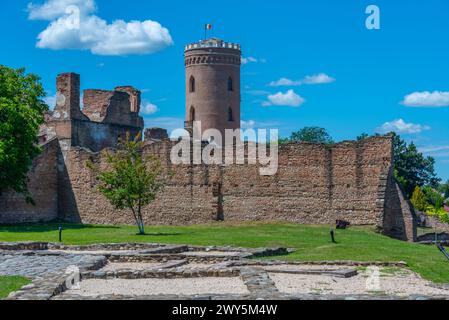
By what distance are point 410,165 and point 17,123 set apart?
3660cm

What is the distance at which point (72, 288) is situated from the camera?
16.1m

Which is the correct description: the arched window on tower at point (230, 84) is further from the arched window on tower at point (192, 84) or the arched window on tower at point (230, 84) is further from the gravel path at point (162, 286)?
the gravel path at point (162, 286)

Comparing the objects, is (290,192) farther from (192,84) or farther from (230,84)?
(192,84)

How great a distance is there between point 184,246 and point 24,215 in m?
16.7

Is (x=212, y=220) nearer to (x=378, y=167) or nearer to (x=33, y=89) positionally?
(x=378, y=167)

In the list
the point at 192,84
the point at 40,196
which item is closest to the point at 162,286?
the point at 40,196

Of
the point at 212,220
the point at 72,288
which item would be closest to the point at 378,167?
the point at 212,220

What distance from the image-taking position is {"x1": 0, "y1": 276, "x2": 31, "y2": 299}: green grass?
579 inches

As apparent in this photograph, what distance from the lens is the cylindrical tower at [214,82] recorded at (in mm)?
76938

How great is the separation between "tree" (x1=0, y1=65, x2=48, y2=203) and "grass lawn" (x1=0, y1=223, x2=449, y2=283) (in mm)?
2356

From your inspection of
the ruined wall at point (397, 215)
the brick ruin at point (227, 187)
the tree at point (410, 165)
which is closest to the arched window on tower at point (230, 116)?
the tree at point (410, 165)

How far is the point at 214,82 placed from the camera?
7725cm

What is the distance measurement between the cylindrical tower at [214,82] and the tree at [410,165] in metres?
18.0

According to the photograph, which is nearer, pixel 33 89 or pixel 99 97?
pixel 33 89
